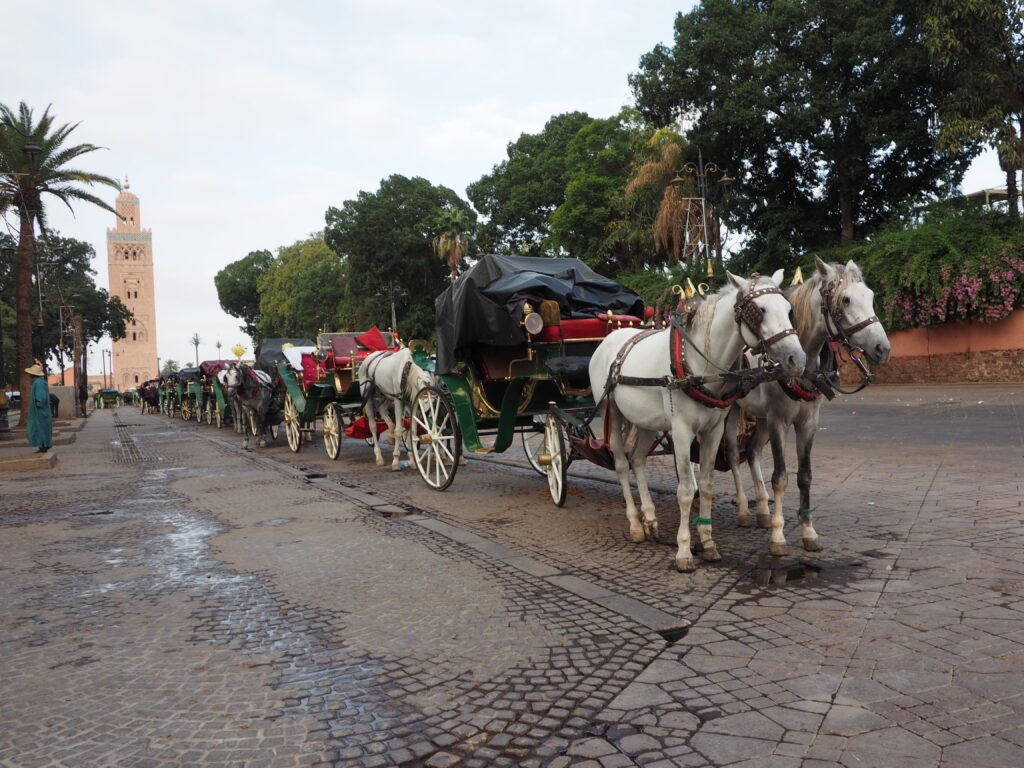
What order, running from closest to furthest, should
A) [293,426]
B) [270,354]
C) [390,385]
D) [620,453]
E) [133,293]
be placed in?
1. [620,453]
2. [390,385]
3. [293,426]
4. [270,354]
5. [133,293]

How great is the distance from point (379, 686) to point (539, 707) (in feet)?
2.50

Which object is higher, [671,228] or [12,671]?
[671,228]

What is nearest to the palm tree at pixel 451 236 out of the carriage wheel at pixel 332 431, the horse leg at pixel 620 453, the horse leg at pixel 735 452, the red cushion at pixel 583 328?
the carriage wheel at pixel 332 431

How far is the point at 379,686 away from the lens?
11.6 ft

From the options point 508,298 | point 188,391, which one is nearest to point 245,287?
point 188,391

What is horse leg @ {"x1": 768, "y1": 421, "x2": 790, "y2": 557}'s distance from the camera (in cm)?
538

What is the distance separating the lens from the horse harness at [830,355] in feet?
16.4

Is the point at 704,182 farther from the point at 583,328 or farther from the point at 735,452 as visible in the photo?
the point at 735,452

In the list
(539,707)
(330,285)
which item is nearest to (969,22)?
(539,707)

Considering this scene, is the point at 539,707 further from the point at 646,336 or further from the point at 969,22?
the point at 969,22

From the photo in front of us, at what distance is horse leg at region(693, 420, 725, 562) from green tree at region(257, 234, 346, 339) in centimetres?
4978

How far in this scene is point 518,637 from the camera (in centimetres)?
410

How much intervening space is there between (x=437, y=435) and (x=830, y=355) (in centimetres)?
530

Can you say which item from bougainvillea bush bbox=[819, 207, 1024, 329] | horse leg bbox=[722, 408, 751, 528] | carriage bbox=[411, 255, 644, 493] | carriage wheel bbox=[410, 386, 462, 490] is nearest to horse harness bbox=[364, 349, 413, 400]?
carriage wheel bbox=[410, 386, 462, 490]
